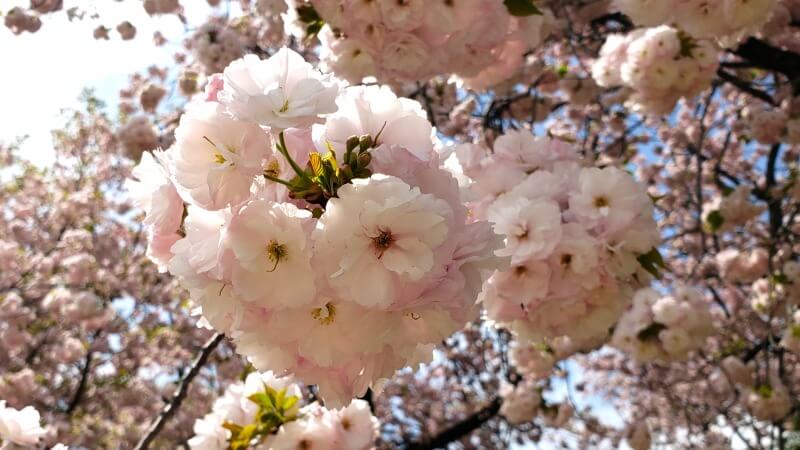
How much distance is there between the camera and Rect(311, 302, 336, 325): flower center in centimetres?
95

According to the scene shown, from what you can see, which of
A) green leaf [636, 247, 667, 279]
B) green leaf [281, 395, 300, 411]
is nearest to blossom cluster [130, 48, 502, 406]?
green leaf [281, 395, 300, 411]

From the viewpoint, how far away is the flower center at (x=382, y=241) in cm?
88

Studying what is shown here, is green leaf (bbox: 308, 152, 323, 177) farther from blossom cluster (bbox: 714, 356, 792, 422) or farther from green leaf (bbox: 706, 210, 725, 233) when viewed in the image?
green leaf (bbox: 706, 210, 725, 233)

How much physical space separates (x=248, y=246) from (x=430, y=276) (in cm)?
27

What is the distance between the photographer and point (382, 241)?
889 millimetres

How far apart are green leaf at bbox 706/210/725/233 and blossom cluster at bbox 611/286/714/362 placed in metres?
1.74

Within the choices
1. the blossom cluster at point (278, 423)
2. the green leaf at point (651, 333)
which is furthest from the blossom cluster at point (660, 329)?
the blossom cluster at point (278, 423)

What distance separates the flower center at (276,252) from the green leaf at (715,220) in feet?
15.2

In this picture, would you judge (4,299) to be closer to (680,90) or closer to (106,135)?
(106,135)

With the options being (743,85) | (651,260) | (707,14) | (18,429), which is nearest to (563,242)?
(651,260)

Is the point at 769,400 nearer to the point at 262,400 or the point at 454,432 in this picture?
the point at 454,432

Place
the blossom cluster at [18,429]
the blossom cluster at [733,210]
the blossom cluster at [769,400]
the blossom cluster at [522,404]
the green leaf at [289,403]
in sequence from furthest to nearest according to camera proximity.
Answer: the blossom cluster at [522,404] → the blossom cluster at [733,210] → the blossom cluster at [769,400] → the green leaf at [289,403] → the blossom cluster at [18,429]

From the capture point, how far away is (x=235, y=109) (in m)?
0.91

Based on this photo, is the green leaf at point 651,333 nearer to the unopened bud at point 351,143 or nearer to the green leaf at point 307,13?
the green leaf at point 307,13
